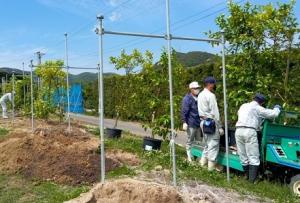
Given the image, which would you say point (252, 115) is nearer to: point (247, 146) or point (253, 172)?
point (247, 146)

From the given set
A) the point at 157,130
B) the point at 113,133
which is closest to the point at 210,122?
the point at 157,130

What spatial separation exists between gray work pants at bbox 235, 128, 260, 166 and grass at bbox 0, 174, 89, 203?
3.00 m

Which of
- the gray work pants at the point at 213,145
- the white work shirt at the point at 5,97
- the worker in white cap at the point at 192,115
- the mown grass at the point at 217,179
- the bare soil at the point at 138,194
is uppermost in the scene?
the white work shirt at the point at 5,97

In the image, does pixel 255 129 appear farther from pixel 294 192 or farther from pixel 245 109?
pixel 294 192

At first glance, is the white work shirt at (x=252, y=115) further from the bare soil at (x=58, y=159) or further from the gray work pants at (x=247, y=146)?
the bare soil at (x=58, y=159)

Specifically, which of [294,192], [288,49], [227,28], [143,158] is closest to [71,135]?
[143,158]

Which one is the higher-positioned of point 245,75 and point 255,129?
point 245,75

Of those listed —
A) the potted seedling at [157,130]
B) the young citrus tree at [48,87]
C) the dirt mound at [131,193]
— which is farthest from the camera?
the young citrus tree at [48,87]

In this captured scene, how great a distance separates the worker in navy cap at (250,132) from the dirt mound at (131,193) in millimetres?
3242

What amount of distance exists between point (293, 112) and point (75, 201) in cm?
483

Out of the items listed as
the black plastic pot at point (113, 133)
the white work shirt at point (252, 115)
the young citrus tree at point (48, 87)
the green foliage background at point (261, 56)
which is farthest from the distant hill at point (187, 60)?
the black plastic pot at point (113, 133)

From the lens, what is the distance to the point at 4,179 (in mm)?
10383

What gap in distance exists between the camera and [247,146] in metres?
9.55

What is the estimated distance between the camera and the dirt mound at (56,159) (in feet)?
33.4
